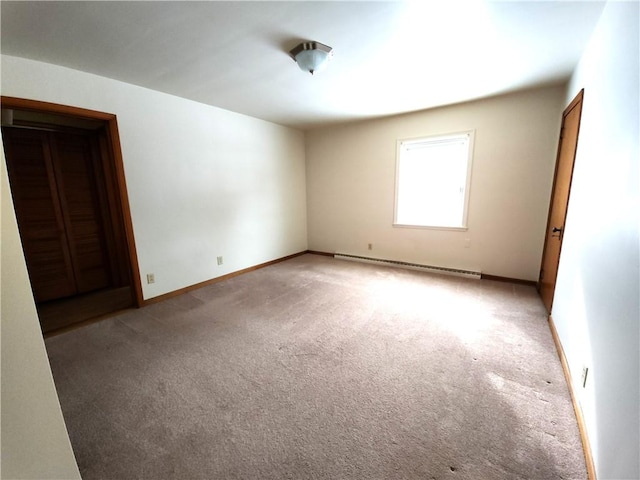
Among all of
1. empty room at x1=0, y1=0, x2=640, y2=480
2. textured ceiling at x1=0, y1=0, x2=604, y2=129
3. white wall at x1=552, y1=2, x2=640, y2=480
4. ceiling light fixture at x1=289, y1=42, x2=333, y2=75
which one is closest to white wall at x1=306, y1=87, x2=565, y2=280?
empty room at x1=0, y1=0, x2=640, y2=480

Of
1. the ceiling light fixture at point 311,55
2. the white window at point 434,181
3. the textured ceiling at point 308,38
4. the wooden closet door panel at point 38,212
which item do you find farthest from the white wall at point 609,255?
the wooden closet door panel at point 38,212

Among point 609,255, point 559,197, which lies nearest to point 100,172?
point 609,255

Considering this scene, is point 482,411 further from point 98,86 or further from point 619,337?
point 98,86

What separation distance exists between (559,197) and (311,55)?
2.74 m

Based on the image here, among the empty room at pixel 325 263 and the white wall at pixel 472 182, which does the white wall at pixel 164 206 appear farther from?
the white wall at pixel 472 182

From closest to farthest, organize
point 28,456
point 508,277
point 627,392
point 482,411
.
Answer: point 28,456, point 627,392, point 482,411, point 508,277

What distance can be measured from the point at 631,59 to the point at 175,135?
3722mm

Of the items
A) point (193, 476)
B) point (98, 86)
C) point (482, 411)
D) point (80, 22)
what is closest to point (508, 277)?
point (482, 411)

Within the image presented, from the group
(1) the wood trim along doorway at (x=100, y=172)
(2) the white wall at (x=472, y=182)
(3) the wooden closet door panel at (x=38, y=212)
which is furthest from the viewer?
(2) the white wall at (x=472, y=182)

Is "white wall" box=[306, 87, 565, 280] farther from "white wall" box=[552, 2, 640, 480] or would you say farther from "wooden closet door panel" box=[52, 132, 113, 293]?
"wooden closet door panel" box=[52, 132, 113, 293]

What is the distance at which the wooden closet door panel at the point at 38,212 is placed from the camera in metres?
2.91

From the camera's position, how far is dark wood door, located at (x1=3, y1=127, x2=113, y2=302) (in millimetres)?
2953

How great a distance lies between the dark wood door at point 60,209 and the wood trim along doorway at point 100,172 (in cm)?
13

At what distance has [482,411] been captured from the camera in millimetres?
1456
